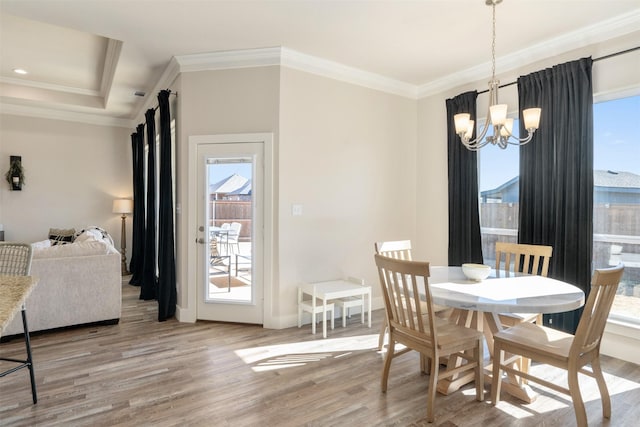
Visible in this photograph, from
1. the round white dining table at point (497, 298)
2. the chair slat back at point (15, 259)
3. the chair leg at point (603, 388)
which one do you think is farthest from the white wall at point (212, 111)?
the chair leg at point (603, 388)

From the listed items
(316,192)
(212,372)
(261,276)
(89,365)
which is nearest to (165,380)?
(212,372)

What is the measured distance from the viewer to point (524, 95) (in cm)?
364

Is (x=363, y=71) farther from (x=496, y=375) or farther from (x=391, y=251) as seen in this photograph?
(x=496, y=375)

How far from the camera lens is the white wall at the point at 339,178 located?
388 cm

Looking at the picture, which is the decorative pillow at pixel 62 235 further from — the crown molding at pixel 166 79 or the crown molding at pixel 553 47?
the crown molding at pixel 553 47

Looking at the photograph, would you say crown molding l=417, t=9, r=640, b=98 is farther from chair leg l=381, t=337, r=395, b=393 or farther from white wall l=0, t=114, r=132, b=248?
white wall l=0, t=114, r=132, b=248

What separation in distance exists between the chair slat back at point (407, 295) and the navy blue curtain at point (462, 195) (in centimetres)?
191

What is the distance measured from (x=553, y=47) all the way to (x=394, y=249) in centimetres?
249

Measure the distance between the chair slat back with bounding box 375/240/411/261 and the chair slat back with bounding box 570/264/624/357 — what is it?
165 cm

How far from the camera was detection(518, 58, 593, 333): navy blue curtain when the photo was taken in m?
3.19

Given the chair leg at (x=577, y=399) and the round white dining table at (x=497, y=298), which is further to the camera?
the round white dining table at (x=497, y=298)

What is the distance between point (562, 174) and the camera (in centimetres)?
333

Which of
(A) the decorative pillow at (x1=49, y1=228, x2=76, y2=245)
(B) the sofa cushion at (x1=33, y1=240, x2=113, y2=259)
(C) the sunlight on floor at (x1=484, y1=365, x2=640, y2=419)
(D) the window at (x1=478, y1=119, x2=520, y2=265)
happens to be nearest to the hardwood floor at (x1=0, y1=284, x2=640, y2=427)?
(C) the sunlight on floor at (x1=484, y1=365, x2=640, y2=419)

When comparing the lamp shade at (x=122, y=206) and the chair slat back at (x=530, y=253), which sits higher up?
the lamp shade at (x=122, y=206)
